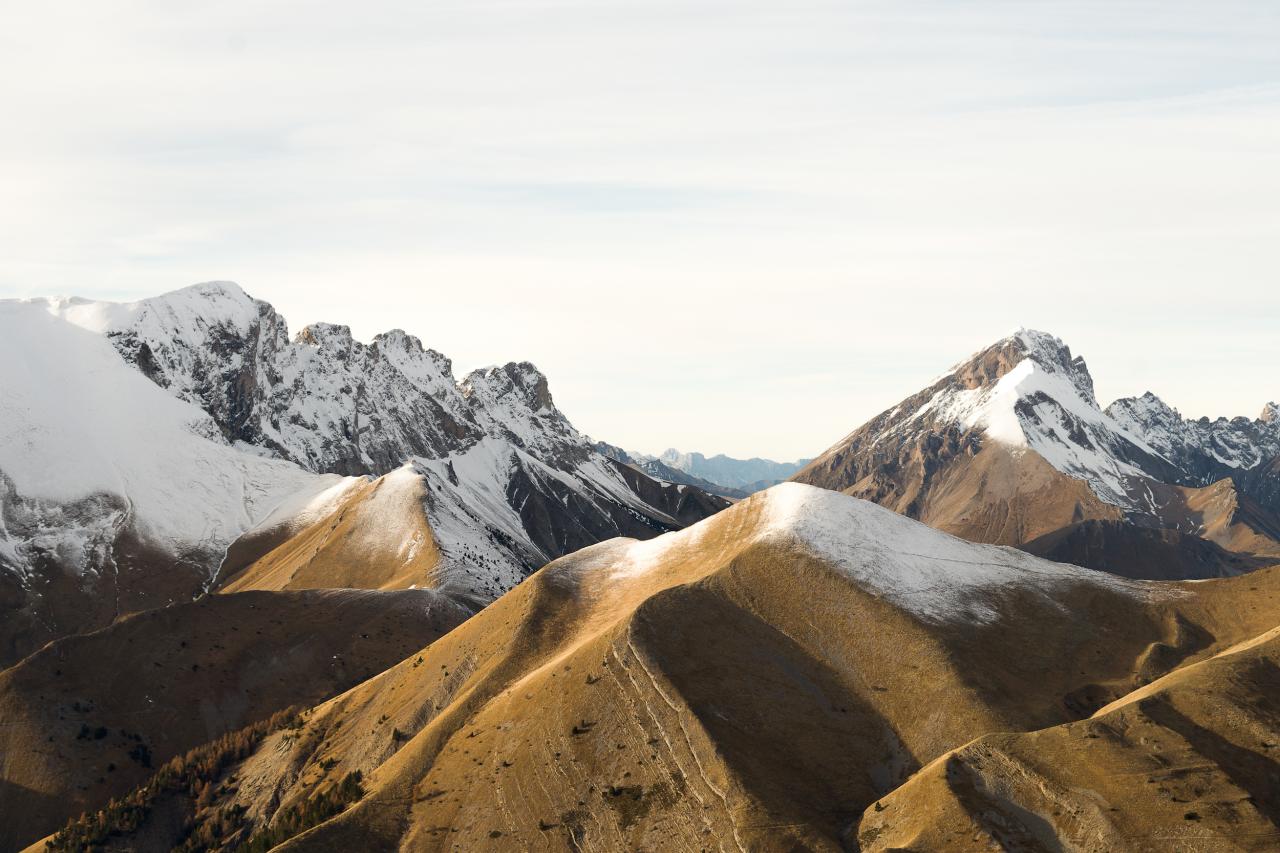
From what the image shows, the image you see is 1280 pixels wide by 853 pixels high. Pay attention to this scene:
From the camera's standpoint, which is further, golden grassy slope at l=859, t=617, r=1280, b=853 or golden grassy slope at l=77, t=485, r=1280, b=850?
golden grassy slope at l=77, t=485, r=1280, b=850

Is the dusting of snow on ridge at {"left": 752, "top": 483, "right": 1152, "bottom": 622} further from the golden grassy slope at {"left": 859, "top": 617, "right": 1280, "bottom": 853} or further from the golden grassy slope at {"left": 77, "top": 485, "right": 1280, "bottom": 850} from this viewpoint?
the golden grassy slope at {"left": 859, "top": 617, "right": 1280, "bottom": 853}

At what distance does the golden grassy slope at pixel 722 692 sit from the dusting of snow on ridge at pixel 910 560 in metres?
0.65

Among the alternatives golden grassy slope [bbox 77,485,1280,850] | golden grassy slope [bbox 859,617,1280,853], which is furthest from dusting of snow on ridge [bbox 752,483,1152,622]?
golden grassy slope [bbox 859,617,1280,853]

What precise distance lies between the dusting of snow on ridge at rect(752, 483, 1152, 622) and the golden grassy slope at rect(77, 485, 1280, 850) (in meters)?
0.65

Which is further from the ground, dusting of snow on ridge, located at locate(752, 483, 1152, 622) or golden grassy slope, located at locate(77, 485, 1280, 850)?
dusting of snow on ridge, located at locate(752, 483, 1152, 622)

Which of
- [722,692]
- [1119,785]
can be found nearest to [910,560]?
[722,692]

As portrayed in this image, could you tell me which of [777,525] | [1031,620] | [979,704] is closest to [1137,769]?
[979,704]

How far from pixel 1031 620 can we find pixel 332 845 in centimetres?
9806

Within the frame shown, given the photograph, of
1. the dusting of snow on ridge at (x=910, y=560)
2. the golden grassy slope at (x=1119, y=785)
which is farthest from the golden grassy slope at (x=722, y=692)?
the golden grassy slope at (x=1119, y=785)

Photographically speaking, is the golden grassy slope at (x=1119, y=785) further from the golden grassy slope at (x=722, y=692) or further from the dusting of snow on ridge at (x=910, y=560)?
the dusting of snow on ridge at (x=910, y=560)

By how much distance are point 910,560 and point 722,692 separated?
155 ft

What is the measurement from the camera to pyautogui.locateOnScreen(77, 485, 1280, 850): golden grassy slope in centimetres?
12688

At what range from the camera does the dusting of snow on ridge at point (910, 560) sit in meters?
165

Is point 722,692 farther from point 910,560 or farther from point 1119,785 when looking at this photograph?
point 910,560
